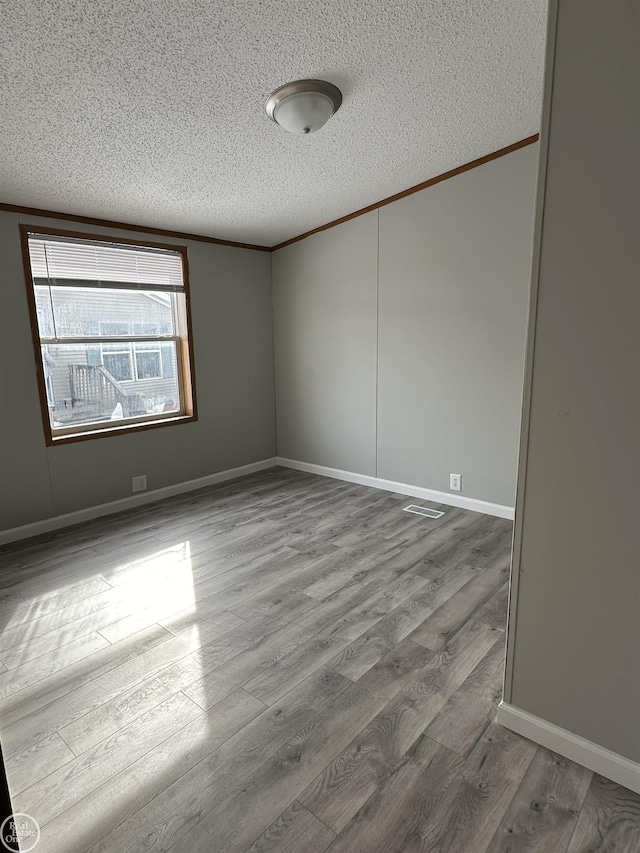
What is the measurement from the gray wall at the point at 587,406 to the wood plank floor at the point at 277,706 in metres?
0.35

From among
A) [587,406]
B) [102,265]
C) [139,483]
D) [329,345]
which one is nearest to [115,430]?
[139,483]

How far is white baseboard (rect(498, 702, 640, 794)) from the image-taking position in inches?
55.6

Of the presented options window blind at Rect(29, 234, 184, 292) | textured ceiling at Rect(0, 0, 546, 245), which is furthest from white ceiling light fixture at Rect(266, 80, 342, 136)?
window blind at Rect(29, 234, 184, 292)

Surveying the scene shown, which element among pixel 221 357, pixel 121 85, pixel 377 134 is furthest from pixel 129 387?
pixel 377 134

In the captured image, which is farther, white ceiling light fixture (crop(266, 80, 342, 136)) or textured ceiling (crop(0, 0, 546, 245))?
white ceiling light fixture (crop(266, 80, 342, 136))

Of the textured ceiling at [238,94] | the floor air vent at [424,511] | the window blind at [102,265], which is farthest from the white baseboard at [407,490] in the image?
the textured ceiling at [238,94]

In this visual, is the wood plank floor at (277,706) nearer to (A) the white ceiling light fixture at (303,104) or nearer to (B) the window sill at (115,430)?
(B) the window sill at (115,430)

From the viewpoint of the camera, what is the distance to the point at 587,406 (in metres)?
1.36

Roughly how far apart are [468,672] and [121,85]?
2.96 meters

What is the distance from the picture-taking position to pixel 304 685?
186cm

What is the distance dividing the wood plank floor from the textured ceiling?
96.4 inches

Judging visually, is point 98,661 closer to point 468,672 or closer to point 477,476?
point 468,672

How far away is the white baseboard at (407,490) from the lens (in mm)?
3609

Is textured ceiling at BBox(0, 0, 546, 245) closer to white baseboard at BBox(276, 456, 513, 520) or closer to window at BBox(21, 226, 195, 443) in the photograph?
window at BBox(21, 226, 195, 443)
